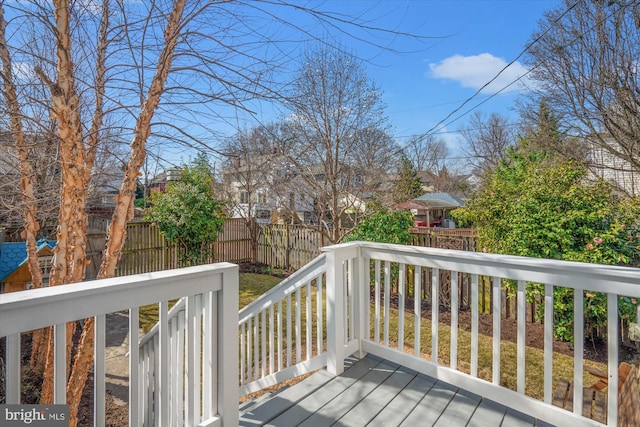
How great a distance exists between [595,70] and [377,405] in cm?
798

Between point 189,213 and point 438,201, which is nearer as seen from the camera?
point 189,213

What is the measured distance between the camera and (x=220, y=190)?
37.3 ft

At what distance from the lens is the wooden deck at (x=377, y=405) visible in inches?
80.7

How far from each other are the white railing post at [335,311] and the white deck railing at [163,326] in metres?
1.04

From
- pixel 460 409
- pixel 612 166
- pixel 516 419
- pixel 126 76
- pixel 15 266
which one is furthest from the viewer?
pixel 612 166

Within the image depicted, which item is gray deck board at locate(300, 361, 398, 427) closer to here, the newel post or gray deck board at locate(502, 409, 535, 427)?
the newel post

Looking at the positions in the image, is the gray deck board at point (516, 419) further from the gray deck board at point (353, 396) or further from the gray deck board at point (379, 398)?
the gray deck board at point (353, 396)

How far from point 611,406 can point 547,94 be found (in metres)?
8.16

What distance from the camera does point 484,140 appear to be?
64.5 ft

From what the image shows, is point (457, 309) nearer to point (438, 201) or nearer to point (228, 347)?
point (228, 347)

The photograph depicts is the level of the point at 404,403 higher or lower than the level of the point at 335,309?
lower

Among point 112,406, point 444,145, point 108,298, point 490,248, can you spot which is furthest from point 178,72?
point 444,145

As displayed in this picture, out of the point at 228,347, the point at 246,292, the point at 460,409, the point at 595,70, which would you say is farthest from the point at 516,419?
the point at 595,70

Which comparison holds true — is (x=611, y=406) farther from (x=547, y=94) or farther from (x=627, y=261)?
(x=547, y=94)
